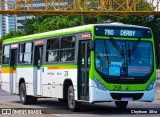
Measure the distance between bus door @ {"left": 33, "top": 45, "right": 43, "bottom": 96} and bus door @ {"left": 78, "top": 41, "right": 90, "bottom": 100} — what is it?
3986 millimetres

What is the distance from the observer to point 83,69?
1845cm

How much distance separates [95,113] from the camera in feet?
61.2

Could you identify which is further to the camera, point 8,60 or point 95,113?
point 8,60

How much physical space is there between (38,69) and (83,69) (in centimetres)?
457

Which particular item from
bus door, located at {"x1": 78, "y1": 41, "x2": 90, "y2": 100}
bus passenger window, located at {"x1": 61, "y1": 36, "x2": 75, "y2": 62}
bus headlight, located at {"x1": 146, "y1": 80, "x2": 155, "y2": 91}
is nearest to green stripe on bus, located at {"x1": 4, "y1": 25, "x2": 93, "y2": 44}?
bus passenger window, located at {"x1": 61, "y1": 36, "x2": 75, "y2": 62}

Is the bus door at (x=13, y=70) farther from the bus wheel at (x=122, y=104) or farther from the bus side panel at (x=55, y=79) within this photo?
the bus wheel at (x=122, y=104)

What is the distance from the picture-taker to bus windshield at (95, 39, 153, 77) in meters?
17.9

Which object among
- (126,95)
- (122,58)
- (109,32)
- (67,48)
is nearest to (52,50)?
(67,48)

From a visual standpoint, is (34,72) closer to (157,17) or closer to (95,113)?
(95,113)

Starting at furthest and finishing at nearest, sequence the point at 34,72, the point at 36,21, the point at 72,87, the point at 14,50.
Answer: the point at 36,21 < the point at 14,50 < the point at 34,72 < the point at 72,87

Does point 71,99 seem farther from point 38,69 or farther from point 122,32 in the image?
point 38,69

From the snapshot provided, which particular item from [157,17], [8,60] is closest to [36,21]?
[157,17]

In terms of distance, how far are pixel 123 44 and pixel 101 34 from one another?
2.54 feet

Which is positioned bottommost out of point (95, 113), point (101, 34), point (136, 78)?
point (95, 113)
